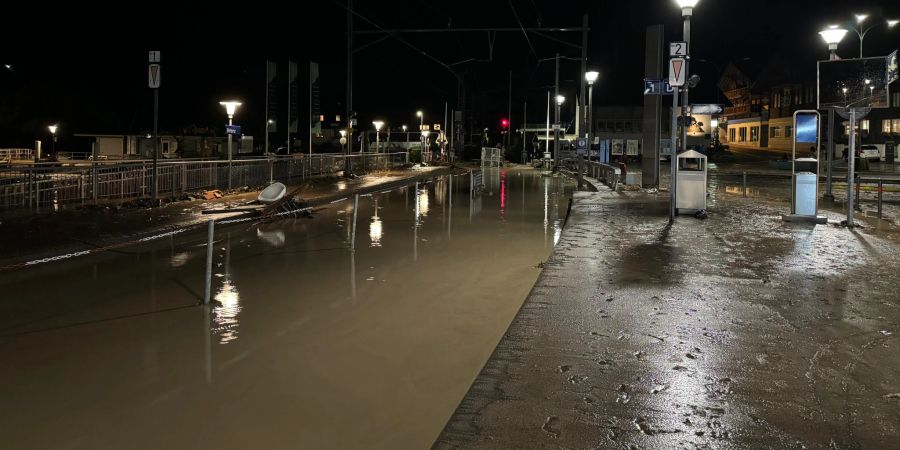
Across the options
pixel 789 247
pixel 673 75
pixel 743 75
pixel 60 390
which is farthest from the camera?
pixel 743 75

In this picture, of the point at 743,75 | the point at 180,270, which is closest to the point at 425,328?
the point at 180,270

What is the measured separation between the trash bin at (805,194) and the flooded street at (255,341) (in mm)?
6082

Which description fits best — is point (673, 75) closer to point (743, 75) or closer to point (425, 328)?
point (425, 328)

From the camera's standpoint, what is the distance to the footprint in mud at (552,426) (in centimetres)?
453

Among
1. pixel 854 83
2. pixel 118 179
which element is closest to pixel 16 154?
pixel 118 179

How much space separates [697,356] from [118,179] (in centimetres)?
1740

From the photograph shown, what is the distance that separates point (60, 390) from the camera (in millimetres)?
5555

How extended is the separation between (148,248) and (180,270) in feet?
8.76

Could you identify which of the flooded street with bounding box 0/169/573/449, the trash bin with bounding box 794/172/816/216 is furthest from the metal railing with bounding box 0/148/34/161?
the trash bin with bounding box 794/172/816/216

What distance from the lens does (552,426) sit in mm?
4633

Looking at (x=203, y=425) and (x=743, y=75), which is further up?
(x=743, y=75)

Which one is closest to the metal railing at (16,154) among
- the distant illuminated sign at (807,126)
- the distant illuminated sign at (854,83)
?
the distant illuminated sign at (807,126)

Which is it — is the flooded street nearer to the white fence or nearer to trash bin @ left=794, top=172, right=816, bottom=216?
trash bin @ left=794, top=172, right=816, bottom=216

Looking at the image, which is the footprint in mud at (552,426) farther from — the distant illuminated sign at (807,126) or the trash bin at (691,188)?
the distant illuminated sign at (807,126)
